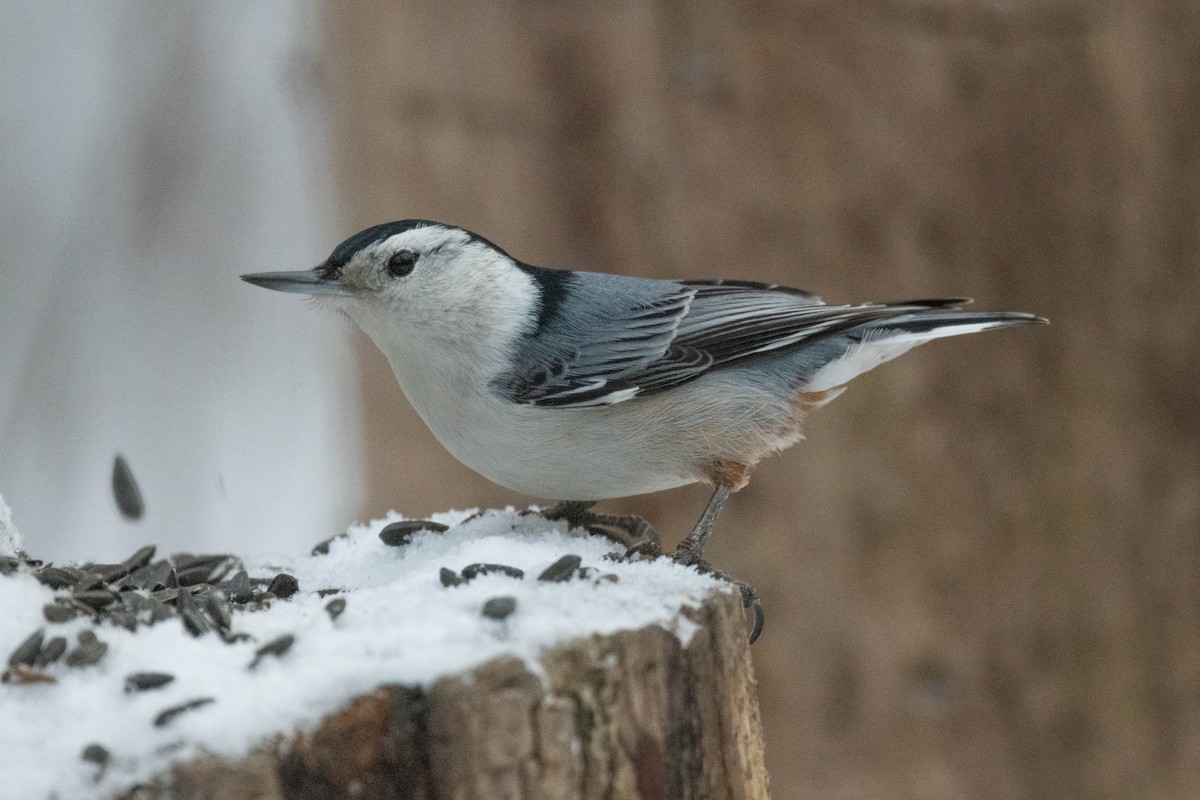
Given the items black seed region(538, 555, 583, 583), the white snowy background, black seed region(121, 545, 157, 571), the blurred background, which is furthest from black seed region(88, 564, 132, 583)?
the white snowy background

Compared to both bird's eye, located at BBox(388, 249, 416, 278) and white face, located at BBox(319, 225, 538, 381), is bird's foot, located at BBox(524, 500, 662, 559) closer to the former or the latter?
white face, located at BBox(319, 225, 538, 381)

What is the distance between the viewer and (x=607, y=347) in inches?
99.3

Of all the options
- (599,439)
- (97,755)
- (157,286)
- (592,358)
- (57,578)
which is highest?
(157,286)

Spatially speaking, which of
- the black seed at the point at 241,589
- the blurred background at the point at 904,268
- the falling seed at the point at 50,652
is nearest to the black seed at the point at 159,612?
the falling seed at the point at 50,652

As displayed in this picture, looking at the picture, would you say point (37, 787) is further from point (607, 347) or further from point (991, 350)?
point (991, 350)

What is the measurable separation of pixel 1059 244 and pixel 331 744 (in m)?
2.73

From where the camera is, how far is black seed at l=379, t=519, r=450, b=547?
2.33 m

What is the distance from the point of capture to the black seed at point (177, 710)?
1.35m

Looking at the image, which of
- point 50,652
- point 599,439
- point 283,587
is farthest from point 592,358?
point 50,652

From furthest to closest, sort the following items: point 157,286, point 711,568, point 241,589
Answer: point 157,286
point 711,568
point 241,589

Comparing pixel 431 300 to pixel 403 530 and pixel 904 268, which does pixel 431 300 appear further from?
pixel 904 268

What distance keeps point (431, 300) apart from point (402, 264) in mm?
98

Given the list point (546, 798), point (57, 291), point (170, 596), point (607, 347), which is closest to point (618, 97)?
point (607, 347)

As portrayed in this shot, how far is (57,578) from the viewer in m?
1.86
